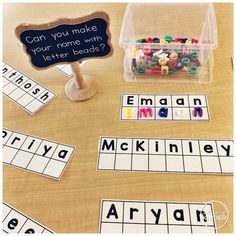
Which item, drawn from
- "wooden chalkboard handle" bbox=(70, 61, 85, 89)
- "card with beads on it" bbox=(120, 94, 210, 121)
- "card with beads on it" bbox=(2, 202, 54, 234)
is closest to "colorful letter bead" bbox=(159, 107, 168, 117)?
"card with beads on it" bbox=(120, 94, 210, 121)

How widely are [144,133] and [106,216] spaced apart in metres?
0.24

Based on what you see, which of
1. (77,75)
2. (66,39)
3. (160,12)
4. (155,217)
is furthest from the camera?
(160,12)

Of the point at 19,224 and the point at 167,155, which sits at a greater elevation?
the point at 167,155

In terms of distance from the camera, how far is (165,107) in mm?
836

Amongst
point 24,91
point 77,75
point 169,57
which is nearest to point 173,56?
point 169,57

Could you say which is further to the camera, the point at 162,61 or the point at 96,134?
the point at 162,61

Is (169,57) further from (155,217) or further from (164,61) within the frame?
(155,217)

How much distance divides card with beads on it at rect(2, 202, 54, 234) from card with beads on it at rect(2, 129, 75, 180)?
106 millimetres

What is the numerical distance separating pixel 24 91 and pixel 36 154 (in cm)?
24

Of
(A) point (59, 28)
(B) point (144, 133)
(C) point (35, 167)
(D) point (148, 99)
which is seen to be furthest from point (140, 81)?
(C) point (35, 167)

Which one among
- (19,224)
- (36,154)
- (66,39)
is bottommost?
(19,224)

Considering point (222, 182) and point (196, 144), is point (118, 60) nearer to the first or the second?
point (196, 144)

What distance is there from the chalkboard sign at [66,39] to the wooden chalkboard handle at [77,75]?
0.08ft

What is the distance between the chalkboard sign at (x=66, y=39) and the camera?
0.72 m
